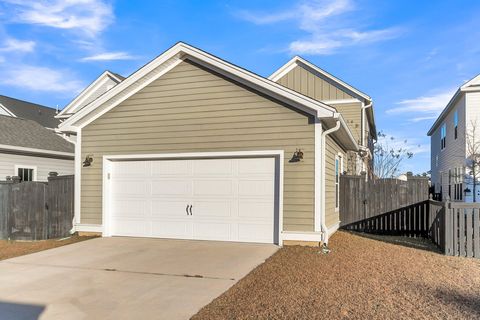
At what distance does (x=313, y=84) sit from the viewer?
1858 centimetres

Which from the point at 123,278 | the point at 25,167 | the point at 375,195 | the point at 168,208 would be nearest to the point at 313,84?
the point at 375,195

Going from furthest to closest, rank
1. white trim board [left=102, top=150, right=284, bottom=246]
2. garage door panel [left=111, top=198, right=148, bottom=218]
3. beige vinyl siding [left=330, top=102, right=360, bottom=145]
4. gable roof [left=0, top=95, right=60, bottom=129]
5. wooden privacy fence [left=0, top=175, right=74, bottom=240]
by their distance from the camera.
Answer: gable roof [left=0, top=95, right=60, bottom=129] → beige vinyl siding [left=330, top=102, right=360, bottom=145] → wooden privacy fence [left=0, top=175, right=74, bottom=240] → garage door panel [left=111, top=198, right=148, bottom=218] → white trim board [left=102, top=150, right=284, bottom=246]

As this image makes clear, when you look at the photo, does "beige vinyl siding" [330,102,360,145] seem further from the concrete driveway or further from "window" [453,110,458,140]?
the concrete driveway

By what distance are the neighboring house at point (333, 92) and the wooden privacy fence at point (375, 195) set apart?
435 centimetres

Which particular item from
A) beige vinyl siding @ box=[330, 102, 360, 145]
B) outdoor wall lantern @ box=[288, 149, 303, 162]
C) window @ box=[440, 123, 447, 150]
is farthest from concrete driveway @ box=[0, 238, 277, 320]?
window @ box=[440, 123, 447, 150]

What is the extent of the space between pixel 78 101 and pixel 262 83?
14.0 metres

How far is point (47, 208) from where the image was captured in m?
11.0

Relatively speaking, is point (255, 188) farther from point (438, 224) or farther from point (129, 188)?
point (438, 224)

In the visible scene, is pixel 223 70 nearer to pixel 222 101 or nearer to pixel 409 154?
pixel 222 101

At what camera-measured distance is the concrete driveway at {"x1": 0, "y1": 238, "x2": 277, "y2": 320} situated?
16.5ft

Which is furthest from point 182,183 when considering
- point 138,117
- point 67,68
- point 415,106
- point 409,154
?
point 415,106

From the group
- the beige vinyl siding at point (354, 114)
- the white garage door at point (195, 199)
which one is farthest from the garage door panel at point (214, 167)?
the beige vinyl siding at point (354, 114)

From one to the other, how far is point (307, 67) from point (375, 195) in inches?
326

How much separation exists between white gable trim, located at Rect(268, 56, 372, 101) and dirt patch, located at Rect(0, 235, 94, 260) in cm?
1193
